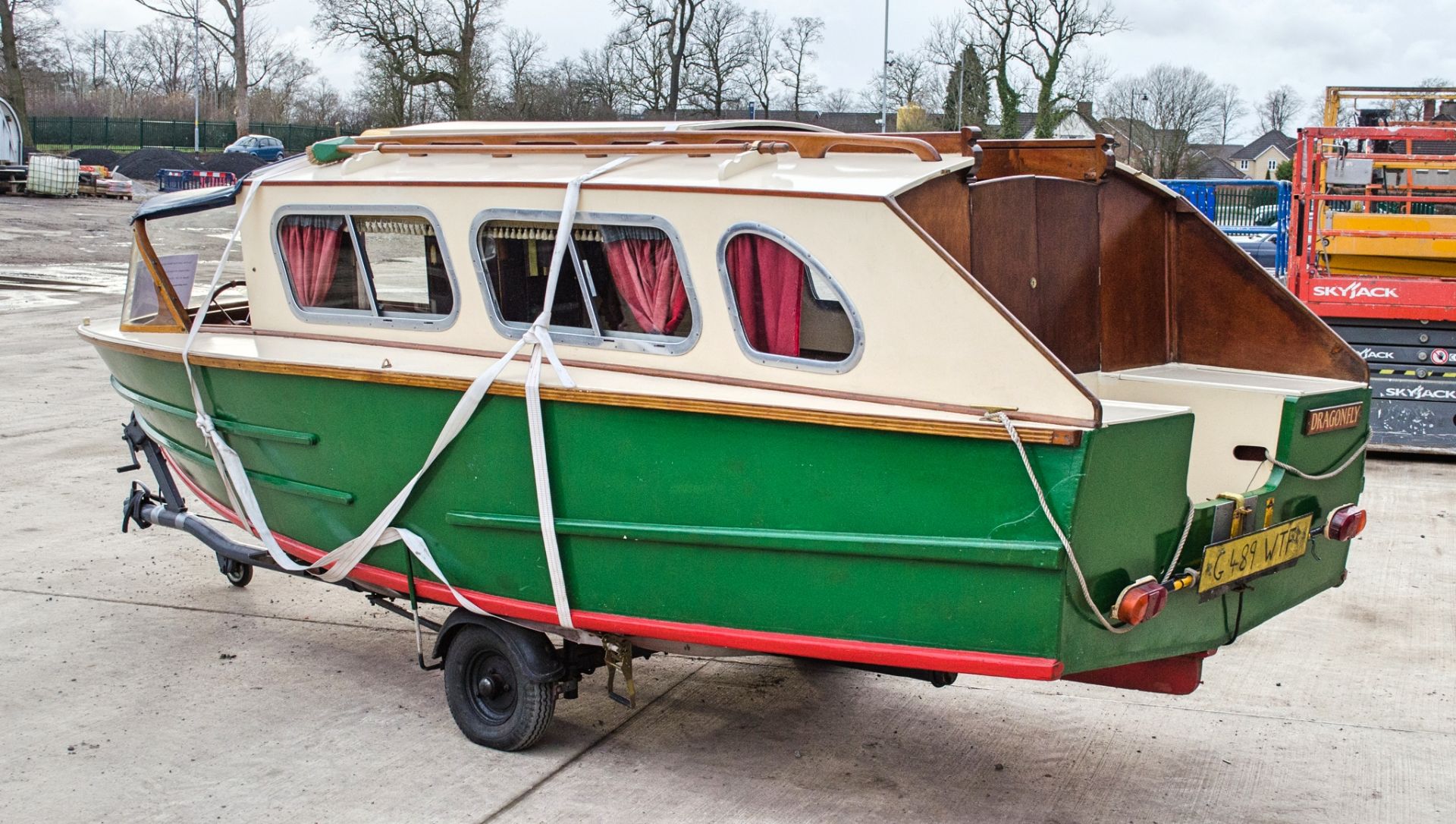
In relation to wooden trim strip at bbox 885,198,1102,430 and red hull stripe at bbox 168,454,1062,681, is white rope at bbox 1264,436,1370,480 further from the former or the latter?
red hull stripe at bbox 168,454,1062,681

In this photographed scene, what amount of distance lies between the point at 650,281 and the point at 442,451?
3.15ft

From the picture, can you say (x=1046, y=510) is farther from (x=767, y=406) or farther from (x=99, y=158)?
(x=99, y=158)

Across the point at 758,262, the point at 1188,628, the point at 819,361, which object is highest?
the point at 758,262

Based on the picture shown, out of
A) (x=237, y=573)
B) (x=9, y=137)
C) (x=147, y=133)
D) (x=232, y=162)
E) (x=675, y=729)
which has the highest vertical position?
(x=147, y=133)

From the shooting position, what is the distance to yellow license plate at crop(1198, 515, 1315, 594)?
13.8 feet

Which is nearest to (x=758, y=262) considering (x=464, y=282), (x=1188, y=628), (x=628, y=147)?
(x=628, y=147)

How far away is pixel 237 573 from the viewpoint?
6.89 m

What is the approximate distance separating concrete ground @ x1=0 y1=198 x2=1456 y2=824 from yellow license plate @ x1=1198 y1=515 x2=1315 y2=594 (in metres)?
0.81

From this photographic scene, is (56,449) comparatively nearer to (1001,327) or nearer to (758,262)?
(758,262)

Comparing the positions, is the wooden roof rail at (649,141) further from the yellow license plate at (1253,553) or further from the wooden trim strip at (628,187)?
Answer: the yellow license plate at (1253,553)

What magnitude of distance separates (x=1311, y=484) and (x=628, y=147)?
2.66m

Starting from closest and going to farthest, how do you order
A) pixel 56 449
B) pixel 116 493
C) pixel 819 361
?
1. pixel 819 361
2. pixel 116 493
3. pixel 56 449

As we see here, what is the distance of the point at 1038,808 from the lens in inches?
176

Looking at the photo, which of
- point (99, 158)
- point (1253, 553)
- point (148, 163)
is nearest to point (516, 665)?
point (1253, 553)
